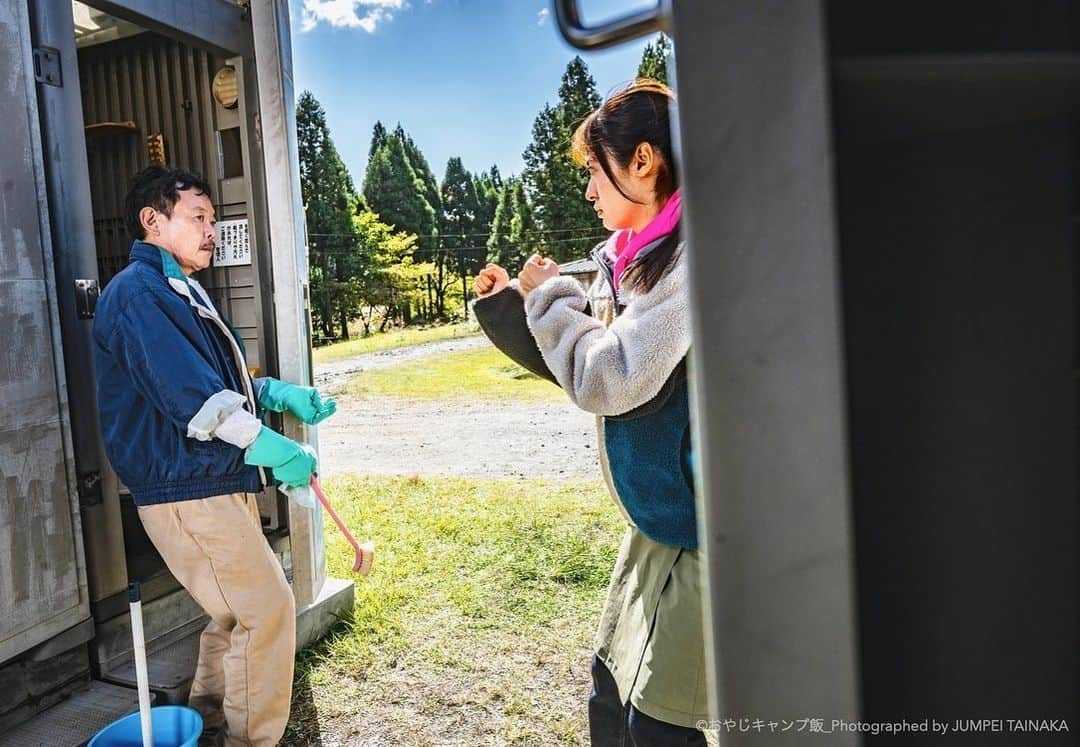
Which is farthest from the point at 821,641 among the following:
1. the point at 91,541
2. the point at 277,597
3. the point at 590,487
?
the point at 590,487

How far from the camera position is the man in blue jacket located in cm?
213

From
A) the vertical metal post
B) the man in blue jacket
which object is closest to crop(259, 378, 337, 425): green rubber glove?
the man in blue jacket

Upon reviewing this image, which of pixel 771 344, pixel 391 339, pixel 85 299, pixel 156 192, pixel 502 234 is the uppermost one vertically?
pixel 502 234

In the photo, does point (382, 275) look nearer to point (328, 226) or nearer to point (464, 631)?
point (328, 226)

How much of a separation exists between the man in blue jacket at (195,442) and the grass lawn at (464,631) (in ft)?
1.41

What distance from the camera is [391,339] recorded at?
23.5m

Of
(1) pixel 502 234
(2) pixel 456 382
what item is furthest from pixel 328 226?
(2) pixel 456 382

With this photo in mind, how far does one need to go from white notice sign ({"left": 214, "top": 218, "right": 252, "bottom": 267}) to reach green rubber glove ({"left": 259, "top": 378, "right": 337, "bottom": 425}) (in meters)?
0.70

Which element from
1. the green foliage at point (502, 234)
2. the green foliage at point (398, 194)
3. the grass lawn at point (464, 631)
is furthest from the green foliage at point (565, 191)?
the grass lawn at point (464, 631)

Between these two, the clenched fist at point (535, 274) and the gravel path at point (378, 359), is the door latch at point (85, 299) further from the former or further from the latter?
the gravel path at point (378, 359)

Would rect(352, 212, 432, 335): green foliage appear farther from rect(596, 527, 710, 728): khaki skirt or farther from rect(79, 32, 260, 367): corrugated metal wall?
rect(596, 527, 710, 728): khaki skirt

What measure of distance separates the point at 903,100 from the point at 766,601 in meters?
0.31

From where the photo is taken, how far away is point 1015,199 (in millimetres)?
450

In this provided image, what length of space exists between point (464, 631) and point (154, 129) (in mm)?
2632
